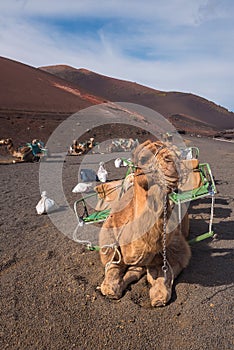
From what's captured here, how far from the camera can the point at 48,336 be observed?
9.27 ft

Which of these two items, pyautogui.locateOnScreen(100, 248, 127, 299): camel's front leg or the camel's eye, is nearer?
the camel's eye

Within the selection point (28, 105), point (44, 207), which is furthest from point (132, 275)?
point (28, 105)

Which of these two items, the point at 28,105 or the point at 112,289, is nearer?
the point at 112,289

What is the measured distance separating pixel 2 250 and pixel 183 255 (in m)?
2.41

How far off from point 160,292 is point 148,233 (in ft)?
2.54

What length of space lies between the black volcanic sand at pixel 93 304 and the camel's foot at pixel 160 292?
0.06 m

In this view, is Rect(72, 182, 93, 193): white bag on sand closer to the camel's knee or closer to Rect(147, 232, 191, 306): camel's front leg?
Rect(147, 232, 191, 306): camel's front leg

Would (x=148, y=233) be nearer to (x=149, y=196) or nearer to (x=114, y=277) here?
(x=149, y=196)

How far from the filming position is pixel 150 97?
75.0 meters

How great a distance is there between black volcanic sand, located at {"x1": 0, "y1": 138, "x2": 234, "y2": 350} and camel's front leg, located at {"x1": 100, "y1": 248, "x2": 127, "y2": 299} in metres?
0.08

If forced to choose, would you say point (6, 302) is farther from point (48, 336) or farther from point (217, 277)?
point (217, 277)

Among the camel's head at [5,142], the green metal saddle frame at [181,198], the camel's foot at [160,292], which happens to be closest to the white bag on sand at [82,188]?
the green metal saddle frame at [181,198]

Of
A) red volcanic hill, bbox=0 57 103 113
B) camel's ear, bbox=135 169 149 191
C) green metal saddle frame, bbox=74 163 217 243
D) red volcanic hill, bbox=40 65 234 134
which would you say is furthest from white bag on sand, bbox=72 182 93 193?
red volcanic hill, bbox=40 65 234 134

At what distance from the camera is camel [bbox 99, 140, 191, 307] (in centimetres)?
245
